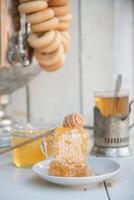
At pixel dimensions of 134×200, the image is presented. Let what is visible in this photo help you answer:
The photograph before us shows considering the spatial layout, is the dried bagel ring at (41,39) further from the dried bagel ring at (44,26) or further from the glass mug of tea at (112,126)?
the glass mug of tea at (112,126)

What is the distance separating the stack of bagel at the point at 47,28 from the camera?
82 centimetres

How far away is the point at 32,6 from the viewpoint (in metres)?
0.81

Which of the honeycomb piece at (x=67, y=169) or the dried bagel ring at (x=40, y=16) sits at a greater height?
the dried bagel ring at (x=40, y=16)

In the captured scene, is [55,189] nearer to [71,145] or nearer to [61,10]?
[71,145]

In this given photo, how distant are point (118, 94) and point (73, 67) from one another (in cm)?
32

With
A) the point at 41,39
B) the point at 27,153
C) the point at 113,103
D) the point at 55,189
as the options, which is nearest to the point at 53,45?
the point at 41,39

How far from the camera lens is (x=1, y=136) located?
79cm

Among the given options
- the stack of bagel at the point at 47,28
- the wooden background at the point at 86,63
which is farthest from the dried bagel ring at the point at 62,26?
the wooden background at the point at 86,63

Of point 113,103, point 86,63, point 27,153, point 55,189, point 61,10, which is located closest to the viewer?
point 55,189

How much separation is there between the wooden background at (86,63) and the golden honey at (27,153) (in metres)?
0.41

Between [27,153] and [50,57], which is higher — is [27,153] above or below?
below

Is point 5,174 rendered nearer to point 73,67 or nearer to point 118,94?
point 118,94

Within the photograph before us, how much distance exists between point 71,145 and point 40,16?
1.05ft

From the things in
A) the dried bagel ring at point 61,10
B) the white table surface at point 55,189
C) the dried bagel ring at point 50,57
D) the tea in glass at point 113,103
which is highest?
the dried bagel ring at point 61,10
